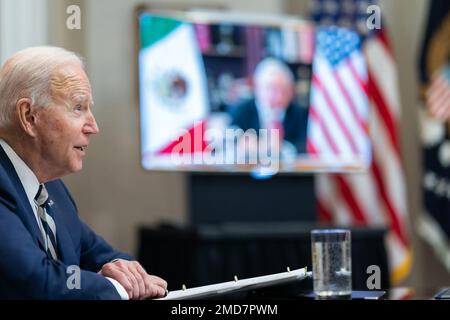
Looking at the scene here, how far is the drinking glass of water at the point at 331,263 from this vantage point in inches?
64.2

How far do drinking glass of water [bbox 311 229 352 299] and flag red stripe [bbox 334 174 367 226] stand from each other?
332 cm

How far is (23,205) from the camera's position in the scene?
1.49 meters

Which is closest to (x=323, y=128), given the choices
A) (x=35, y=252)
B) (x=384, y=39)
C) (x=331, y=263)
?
(x=384, y=39)

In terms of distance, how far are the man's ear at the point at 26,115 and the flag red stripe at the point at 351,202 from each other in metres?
3.57

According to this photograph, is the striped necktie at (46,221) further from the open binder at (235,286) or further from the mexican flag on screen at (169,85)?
the mexican flag on screen at (169,85)

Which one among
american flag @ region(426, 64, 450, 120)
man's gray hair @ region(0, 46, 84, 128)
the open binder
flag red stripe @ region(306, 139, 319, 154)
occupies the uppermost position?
american flag @ region(426, 64, 450, 120)

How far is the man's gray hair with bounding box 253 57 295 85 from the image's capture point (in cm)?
447

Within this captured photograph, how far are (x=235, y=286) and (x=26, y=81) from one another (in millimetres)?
522

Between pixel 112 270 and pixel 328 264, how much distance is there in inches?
16.1

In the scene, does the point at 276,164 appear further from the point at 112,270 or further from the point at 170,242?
the point at 112,270

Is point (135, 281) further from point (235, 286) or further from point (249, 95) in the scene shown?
point (249, 95)

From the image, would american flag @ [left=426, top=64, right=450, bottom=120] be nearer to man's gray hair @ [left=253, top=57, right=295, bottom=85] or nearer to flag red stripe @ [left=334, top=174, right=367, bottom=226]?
flag red stripe @ [left=334, top=174, right=367, bottom=226]

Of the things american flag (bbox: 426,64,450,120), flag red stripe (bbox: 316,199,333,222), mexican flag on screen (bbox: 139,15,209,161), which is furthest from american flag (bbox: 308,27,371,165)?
mexican flag on screen (bbox: 139,15,209,161)

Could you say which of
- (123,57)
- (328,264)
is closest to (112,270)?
(328,264)
